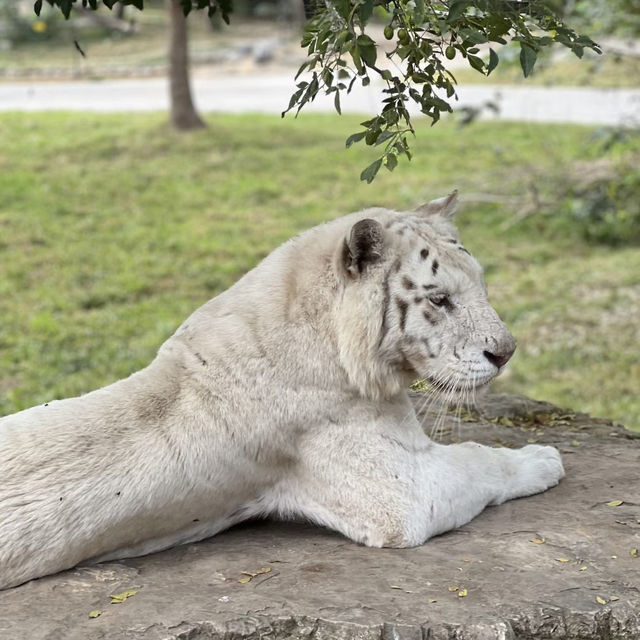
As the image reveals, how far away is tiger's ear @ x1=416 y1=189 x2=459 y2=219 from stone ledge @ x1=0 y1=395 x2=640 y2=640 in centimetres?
128

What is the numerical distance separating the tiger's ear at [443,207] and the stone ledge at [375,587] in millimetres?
1275

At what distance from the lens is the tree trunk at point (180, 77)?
49.5 feet

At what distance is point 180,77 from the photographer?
50.8 feet

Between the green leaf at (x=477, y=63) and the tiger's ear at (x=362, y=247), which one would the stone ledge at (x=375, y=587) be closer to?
the tiger's ear at (x=362, y=247)

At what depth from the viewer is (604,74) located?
20781mm

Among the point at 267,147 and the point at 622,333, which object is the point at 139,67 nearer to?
the point at 267,147

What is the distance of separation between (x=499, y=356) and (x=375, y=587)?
40.7 inches

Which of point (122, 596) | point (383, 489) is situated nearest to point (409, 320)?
point (383, 489)

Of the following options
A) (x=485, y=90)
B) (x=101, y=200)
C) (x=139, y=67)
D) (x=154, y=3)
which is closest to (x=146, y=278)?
(x=101, y=200)

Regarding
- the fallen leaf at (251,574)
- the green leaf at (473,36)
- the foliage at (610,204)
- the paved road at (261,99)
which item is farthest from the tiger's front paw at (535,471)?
the paved road at (261,99)

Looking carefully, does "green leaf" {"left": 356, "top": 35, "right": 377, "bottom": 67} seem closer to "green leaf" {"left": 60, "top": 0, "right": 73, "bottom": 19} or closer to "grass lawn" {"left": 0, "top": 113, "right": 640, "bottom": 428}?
"green leaf" {"left": 60, "top": 0, "right": 73, "bottom": 19}

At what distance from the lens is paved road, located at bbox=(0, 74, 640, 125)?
61.2ft

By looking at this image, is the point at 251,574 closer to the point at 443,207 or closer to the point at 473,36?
the point at 443,207

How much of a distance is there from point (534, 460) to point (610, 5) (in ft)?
24.7
